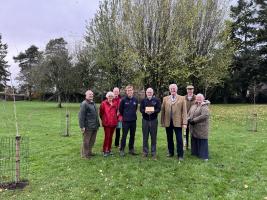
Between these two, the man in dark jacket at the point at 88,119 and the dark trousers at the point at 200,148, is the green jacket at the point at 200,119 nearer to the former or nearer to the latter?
the dark trousers at the point at 200,148

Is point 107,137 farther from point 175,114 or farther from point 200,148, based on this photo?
point 200,148

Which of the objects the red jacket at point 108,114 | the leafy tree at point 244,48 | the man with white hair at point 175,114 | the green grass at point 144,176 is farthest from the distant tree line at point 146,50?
the man with white hair at point 175,114

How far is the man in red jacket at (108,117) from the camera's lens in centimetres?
1045

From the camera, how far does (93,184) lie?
7875mm

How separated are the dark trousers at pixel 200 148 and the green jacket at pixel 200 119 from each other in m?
0.20

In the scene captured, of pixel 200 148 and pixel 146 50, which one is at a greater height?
pixel 146 50

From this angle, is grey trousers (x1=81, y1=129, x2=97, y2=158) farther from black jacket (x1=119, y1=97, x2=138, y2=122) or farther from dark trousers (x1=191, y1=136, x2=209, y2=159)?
dark trousers (x1=191, y1=136, x2=209, y2=159)

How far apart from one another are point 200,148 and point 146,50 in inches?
711

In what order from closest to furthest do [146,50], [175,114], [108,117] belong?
[175,114]
[108,117]
[146,50]

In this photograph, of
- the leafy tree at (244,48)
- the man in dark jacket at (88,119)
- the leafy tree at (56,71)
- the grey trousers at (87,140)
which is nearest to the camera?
the man in dark jacket at (88,119)

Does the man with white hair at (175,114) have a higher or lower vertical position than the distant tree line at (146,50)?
lower

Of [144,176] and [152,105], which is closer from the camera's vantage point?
[144,176]

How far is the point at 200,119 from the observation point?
10023 mm

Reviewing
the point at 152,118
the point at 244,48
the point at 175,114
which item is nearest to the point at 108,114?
the point at 152,118
